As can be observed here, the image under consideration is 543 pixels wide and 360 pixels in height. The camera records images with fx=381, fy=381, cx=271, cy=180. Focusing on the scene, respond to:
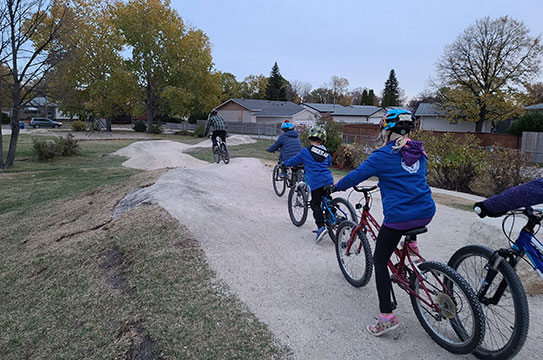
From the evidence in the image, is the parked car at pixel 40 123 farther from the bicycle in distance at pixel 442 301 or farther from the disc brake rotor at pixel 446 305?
the disc brake rotor at pixel 446 305

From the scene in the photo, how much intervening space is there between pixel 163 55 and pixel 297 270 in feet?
130

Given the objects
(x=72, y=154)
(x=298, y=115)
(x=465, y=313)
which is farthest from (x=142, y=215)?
(x=298, y=115)

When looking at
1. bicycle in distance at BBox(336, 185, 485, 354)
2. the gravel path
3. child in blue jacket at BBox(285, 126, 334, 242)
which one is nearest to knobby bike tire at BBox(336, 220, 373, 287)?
the gravel path

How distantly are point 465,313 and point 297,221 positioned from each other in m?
3.77

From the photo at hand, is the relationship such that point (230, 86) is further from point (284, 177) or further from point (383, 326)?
point (383, 326)

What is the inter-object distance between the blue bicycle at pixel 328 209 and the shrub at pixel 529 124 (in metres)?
29.2

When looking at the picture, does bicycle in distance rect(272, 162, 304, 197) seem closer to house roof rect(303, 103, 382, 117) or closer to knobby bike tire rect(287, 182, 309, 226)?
knobby bike tire rect(287, 182, 309, 226)

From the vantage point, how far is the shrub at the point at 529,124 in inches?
1108

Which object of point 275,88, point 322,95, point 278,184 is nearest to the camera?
point 278,184

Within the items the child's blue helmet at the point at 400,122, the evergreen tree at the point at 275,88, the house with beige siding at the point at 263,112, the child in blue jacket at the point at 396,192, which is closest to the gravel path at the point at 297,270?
the child in blue jacket at the point at 396,192

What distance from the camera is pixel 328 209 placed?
527 cm

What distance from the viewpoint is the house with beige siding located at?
5147 cm

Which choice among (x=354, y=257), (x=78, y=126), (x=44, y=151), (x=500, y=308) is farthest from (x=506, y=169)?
(x=78, y=126)

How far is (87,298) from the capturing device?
14.0 feet
